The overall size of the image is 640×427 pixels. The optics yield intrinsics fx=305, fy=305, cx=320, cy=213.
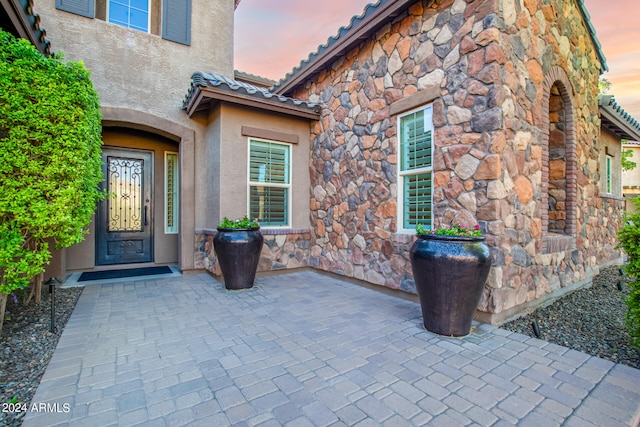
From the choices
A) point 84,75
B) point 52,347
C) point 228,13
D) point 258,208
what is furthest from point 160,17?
point 52,347

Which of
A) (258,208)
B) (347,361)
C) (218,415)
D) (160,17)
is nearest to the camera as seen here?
(218,415)

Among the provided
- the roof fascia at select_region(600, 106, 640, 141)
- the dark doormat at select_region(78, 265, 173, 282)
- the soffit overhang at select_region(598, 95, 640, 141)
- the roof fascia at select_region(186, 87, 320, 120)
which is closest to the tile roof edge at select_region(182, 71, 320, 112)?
the roof fascia at select_region(186, 87, 320, 120)

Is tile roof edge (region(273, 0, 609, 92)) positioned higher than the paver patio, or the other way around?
tile roof edge (region(273, 0, 609, 92))

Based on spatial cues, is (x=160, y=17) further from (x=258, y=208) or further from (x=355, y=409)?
(x=355, y=409)

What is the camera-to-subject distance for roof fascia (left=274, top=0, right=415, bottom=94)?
14.2 feet

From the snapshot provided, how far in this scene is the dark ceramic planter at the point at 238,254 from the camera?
475cm

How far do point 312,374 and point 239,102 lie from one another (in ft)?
15.1

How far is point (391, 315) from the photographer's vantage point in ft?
12.3

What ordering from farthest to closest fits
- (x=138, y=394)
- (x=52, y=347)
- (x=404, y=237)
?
(x=404, y=237) → (x=52, y=347) → (x=138, y=394)

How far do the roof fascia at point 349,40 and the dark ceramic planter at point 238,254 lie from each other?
11.4ft

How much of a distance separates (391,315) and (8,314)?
14.9 ft

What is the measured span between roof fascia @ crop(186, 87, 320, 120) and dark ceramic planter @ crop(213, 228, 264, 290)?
89.2 inches

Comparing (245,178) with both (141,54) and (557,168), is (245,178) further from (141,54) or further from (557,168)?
(557,168)

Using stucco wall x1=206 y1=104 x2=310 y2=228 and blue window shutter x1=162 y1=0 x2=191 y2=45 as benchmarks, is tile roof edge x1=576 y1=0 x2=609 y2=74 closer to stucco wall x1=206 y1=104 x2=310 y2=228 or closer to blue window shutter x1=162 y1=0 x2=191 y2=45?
stucco wall x1=206 y1=104 x2=310 y2=228
